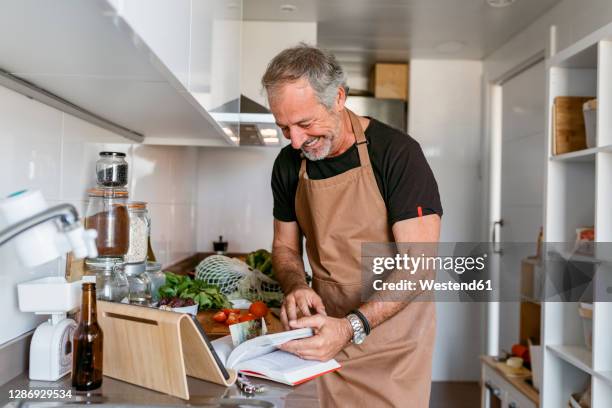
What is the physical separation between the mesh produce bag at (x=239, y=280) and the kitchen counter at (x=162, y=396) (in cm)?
101

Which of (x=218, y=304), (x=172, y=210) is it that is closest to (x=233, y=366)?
(x=218, y=304)

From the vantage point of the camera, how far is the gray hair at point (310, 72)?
1440 mm

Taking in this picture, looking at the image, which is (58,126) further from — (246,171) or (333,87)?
(246,171)

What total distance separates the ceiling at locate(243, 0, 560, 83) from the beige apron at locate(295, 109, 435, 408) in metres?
1.57

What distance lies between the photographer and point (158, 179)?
103 inches

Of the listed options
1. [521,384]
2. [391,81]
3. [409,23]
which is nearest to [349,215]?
[521,384]

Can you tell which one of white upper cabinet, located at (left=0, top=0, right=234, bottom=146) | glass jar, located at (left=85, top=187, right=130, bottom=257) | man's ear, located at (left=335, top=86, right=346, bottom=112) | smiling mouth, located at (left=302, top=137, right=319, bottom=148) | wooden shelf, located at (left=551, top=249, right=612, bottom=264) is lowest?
wooden shelf, located at (left=551, top=249, right=612, bottom=264)

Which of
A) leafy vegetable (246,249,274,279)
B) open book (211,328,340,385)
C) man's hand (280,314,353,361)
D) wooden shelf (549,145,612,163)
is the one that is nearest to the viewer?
open book (211,328,340,385)

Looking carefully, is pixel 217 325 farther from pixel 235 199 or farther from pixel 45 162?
pixel 235 199

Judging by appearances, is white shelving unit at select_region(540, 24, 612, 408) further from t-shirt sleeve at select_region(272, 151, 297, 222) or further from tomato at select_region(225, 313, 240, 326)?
tomato at select_region(225, 313, 240, 326)

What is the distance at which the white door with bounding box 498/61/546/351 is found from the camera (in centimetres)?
315

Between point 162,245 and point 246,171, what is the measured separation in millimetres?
1261

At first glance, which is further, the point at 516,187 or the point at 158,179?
the point at 516,187

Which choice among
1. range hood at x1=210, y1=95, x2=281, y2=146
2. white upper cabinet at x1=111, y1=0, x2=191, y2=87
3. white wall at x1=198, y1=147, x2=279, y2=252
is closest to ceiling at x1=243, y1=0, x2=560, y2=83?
range hood at x1=210, y1=95, x2=281, y2=146
